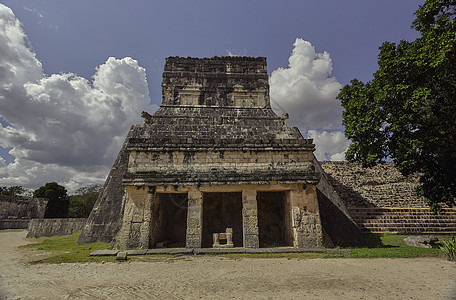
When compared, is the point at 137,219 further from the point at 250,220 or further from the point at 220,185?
the point at 250,220

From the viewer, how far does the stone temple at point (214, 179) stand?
8.77 meters

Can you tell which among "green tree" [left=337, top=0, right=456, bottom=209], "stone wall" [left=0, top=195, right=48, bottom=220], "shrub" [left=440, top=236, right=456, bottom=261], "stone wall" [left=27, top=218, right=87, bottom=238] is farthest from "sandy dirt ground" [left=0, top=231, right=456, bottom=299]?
"stone wall" [left=0, top=195, right=48, bottom=220]

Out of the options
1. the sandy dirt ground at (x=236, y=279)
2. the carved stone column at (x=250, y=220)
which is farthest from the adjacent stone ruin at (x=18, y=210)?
the carved stone column at (x=250, y=220)

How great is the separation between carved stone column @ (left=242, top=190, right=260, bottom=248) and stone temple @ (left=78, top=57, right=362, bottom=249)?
0.04 meters

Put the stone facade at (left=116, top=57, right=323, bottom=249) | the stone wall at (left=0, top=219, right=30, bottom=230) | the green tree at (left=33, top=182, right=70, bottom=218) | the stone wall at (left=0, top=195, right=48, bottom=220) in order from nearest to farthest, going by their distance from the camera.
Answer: the stone facade at (left=116, top=57, right=323, bottom=249) → the stone wall at (left=0, top=219, right=30, bottom=230) → the stone wall at (left=0, top=195, right=48, bottom=220) → the green tree at (left=33, top=182, right=70, bottom=218)

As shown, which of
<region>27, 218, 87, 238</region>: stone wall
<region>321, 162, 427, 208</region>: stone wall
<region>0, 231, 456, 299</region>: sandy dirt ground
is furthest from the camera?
<region>321, 162, 427, 208</region>: stone wall

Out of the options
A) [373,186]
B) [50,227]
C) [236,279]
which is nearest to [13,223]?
[50,227]

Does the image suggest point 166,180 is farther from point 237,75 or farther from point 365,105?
point 237,75

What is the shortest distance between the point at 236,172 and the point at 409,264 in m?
6.08

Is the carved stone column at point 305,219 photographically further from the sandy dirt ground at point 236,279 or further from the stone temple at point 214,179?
the sandy dirt ground at point 236,279

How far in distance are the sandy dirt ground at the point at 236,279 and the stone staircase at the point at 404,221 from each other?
6.91 meters

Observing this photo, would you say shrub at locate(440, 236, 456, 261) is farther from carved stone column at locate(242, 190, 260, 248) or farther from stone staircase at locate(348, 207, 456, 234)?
stone staircase at locate(348, 207, 456, 234)

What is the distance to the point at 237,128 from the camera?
11.8 meters

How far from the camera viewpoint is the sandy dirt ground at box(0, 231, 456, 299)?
4.23m
